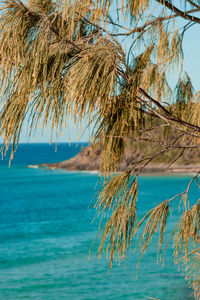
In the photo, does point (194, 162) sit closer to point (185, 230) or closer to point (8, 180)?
point (8, 180)

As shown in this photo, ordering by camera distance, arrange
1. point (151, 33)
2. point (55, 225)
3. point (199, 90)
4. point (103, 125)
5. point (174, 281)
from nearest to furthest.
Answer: point (103, 125) < point (151, 33) < point (199, 90) < point (174, 281) < point (55, 225)

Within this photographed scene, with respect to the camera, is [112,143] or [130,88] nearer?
[130,88]

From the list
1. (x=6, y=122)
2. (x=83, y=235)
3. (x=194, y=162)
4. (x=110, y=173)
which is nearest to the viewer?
(x=6, y=122)

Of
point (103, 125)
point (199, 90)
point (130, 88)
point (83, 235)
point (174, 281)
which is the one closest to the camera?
point (130, 88)

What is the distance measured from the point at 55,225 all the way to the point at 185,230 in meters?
16.8

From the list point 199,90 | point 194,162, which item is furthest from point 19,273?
point 194,162

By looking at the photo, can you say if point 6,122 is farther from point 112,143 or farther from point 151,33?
point 151,33

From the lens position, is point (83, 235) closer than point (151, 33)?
No

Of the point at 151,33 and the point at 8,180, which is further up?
the point at 151,33

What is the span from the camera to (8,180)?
35.6 metres

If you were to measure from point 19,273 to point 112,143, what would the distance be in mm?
10859

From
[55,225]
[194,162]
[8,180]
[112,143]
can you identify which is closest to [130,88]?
[112,143]

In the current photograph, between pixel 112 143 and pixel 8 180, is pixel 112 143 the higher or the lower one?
the higher one

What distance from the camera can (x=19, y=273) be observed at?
1173 centimetres
